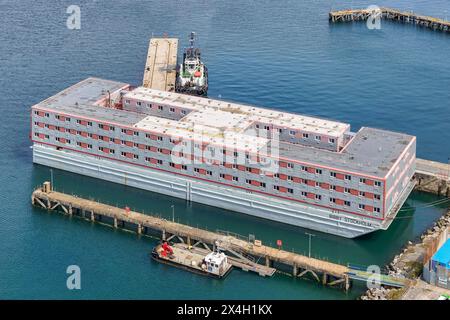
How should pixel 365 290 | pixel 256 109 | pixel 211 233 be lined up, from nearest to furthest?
1. pixel 365 290
2. pixel 211 233
3. pixel 256 109

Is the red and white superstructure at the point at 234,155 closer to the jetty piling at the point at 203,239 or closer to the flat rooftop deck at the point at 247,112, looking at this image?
the flat rooftop deck at the point at 247,112

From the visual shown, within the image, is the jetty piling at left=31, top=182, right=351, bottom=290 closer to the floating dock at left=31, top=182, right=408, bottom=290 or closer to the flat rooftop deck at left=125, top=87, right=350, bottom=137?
the floating dock at left=31, top=182, right=408, bottom=290

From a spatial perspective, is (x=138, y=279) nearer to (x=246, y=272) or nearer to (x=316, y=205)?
(x=246, y=272)

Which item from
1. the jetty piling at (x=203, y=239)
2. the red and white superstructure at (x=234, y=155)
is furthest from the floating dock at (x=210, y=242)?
the red and white superstructure at (x=234, y=155)

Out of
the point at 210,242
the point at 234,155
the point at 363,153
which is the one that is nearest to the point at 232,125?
the point at 234,155

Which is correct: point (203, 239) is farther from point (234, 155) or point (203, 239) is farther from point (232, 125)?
point (232, 125)

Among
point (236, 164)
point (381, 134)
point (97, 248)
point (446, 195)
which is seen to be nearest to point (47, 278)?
point (97, 248)
